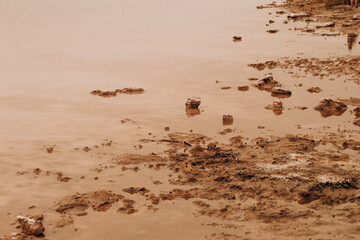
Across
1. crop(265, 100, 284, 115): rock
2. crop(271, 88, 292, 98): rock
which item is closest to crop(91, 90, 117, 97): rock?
crop(265, 100, 284, 115): rock

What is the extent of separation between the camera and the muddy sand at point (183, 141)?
221 inches

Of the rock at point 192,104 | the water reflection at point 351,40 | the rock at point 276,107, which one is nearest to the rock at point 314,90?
the rock at point 276,107

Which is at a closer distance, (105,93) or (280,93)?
(280,93)

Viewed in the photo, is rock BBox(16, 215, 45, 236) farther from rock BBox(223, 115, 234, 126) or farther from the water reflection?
the water reflection

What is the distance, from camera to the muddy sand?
5.62 metres

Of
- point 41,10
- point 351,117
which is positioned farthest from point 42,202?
point 41,10

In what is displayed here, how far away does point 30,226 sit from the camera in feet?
17.4

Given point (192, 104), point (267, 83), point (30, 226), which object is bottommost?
point (30, 226)

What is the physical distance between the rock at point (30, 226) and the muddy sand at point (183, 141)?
1 centimetres

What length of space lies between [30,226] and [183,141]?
357 centimetres

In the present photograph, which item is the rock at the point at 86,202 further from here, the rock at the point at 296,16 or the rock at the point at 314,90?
the rock at the point at 296,16

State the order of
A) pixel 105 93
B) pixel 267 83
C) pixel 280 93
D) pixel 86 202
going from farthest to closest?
pixel 267 83, pixel 105 93, pixel 280 93, pixel 86 202

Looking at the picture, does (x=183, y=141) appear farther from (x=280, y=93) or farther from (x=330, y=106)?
(x=280, y=93)

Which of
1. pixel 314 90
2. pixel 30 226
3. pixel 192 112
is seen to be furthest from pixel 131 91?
pixel 30 226
